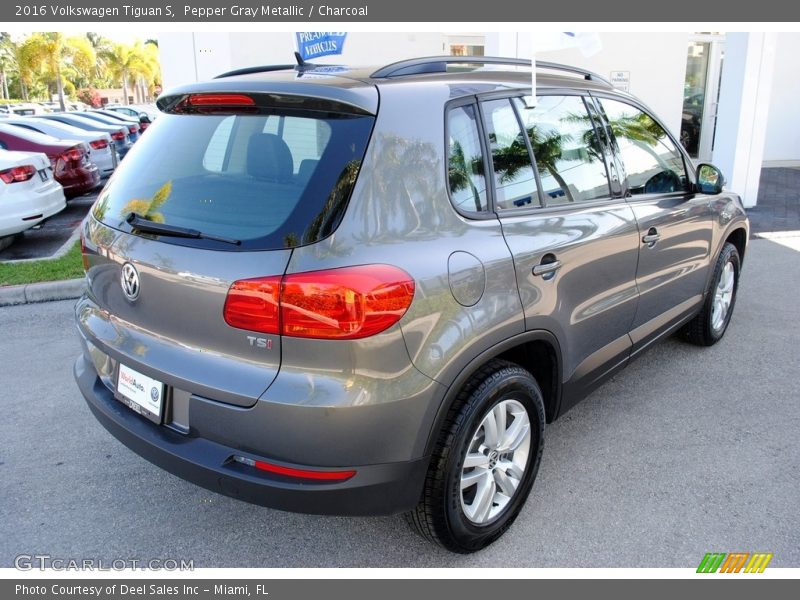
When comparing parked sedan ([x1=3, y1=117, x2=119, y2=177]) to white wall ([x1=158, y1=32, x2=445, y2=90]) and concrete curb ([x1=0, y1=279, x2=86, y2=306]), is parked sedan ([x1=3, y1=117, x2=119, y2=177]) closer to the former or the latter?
white wall ([x1=158, y1=32, x2=445, y2=90])

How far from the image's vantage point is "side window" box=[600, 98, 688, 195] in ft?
11.5

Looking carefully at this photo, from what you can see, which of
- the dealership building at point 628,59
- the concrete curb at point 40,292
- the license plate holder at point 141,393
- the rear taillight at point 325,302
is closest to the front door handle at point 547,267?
the rear taillight at point 325,302

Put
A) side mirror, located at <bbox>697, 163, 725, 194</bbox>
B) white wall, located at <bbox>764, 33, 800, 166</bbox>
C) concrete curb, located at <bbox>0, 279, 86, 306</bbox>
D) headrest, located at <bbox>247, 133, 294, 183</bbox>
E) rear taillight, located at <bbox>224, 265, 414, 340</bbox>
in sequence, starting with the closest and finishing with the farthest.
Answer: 1. rear taillight, located at <bbox>224, 265, 414, 340</bbox>
2. headrest, located at <bbox>247, 133, 294, 183</bbox>
3. side mirror, located at <bbox>697, 163, 725, 194</bbox>
4. concrete curb, located at <bbox>0, 279, 86, 306</bbox>
5. white wall, located at <bbox>764, 33, 800, 166</bbox>

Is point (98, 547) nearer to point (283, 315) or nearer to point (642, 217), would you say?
point (283, 315)

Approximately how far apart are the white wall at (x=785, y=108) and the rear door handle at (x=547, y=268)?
13.6 meters

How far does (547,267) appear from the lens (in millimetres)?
2693

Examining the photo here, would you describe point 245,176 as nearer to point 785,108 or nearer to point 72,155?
point 72,155

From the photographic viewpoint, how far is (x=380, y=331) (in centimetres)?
210

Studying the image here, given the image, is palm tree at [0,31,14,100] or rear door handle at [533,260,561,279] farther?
palm tree at [0,31,14,100]

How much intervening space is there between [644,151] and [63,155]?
9.03m

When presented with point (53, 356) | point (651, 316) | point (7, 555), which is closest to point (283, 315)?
point (7, 555)

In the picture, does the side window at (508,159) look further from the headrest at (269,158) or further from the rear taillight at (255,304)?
the rear taillight at (255,304)

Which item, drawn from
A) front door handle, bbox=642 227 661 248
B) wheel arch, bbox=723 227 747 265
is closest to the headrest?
front door handle, bbox=642 227 661 248

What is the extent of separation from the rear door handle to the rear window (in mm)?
888
